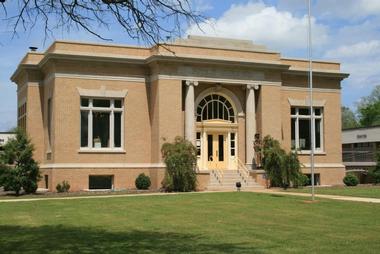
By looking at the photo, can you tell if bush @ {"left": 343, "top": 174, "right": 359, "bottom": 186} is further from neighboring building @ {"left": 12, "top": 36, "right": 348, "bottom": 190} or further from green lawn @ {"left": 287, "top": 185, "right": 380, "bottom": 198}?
green lawn @ {"left": 287, "top": 185, "right": 380, "bottom": 198}

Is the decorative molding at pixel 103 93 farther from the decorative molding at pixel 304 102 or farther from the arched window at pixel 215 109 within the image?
the decorative molding at pixel 304 102

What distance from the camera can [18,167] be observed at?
3178cm

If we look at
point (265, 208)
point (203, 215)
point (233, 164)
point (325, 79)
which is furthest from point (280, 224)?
point (325, 79)

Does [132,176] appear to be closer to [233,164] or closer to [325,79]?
[233,164]

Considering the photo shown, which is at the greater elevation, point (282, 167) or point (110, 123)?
point (110, 123)

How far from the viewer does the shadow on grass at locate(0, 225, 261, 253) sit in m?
11.2

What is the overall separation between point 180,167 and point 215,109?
6699 mm

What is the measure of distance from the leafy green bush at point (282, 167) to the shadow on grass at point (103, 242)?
22.6 m

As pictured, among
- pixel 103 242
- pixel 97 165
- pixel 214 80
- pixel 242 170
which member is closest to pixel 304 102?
pixel 242 170

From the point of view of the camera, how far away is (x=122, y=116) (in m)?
36.9

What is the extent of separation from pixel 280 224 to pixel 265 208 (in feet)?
16.6

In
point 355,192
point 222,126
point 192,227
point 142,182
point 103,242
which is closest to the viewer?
point 103,242

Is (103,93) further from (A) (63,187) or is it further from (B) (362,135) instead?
(B) (362,135)

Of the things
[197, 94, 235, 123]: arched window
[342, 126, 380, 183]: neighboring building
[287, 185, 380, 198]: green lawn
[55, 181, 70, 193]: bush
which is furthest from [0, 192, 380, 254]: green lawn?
[342, 126, 380, 183]: neighboring building
